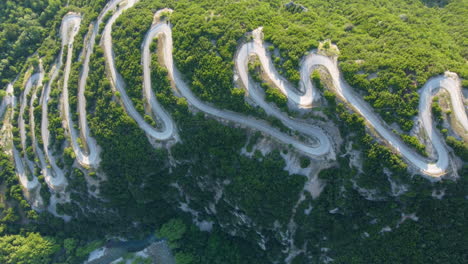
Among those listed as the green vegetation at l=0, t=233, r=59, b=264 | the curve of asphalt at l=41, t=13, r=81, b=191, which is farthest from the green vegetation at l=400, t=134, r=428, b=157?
the green vegetation at l=0, t=233, r=59, b=264

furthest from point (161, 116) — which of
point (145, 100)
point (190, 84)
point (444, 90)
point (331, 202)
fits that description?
point (444, 90)

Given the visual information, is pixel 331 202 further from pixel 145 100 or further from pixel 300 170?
pixel 145 100

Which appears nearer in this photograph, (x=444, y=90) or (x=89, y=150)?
(x=444, y=90)

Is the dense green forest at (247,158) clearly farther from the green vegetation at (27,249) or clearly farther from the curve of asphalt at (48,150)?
the curve of asphalt at (48,150)

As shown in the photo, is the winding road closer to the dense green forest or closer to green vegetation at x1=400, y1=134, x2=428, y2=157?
green vegetation at x1=400, y1=134, x2=428, y2=157

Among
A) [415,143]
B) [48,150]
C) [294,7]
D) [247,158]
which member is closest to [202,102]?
[247,158]

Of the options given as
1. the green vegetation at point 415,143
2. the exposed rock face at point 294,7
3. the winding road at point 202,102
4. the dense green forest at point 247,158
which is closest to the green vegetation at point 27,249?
the dense green forest at point 247,158
